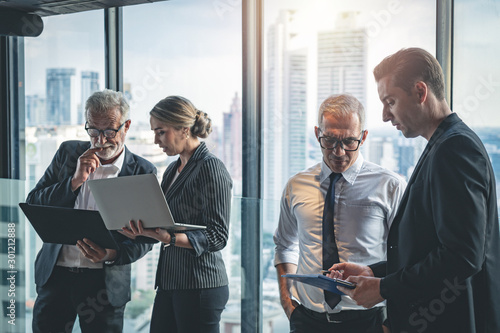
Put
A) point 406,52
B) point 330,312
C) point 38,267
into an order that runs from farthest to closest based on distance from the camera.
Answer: point 38,267
point 330,312
point 406,52

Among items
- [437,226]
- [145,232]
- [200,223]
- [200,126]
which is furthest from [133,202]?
[437,226]

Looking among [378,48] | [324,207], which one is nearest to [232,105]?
[378,48]

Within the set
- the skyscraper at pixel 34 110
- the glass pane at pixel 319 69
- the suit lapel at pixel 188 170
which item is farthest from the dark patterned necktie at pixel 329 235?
the skyscraper at pixel 34 110

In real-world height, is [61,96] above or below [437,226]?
above

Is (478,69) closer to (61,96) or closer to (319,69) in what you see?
(319,69)

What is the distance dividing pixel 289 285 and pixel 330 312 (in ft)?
0.88

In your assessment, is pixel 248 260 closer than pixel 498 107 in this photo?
No

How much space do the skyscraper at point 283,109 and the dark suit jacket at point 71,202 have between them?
0.84m

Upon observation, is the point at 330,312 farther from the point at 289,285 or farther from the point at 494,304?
the point at 494,304

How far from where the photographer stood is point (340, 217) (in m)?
1.99

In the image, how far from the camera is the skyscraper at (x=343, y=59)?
2830mm

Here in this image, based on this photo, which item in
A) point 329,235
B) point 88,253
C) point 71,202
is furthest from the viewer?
point 71,202

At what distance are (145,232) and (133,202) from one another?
156mm

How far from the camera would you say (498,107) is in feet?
7.88
